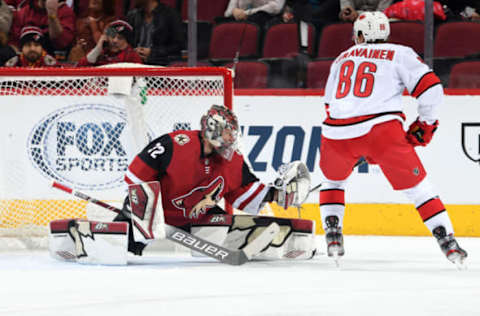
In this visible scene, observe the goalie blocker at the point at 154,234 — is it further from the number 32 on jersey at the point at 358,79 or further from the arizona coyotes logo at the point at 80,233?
the number 32 on jersey at the point at 358,79

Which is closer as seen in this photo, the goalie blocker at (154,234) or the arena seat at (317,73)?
the goalie blocker at (154,234)

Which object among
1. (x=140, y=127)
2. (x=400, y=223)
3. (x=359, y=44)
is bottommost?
(x=400, y=223)

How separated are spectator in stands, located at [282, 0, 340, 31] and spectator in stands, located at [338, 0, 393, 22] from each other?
0.12ft

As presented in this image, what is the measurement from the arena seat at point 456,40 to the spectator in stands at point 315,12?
62 centimetres

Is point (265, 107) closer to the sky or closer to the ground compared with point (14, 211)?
closer to the sky

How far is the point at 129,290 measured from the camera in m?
2.90

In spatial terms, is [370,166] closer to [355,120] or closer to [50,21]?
[355,120]

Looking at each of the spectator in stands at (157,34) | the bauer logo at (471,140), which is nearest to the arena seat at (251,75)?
the spectator in stands at (157,34)

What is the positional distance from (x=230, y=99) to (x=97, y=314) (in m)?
1.95

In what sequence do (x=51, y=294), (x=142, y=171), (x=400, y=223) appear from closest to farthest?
(x=51, y=294)
(x=142, y=171)
(x=400, y=223)

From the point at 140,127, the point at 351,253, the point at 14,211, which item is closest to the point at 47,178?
the point at 14,211

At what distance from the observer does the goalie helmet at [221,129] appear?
3.57 meters

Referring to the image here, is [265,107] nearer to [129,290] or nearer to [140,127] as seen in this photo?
[140,127]

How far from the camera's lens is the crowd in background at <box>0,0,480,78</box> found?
497 centimetres
